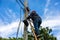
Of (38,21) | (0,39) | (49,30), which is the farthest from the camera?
(0,39)

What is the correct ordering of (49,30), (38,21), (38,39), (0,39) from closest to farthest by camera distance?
(38,39), (38,21), (49,30), (0,39)

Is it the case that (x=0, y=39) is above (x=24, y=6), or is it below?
above

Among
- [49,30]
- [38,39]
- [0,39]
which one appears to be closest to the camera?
[38,39]

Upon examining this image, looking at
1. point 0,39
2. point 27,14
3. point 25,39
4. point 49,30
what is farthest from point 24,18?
point 0,39

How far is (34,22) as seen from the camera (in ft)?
39.8

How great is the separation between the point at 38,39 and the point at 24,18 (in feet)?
4.67

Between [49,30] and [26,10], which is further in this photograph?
[49,30]

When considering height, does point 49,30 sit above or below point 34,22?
above

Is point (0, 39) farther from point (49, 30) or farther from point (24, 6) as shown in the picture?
point (24, 6)

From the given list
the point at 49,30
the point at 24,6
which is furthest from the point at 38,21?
the point at 49,30

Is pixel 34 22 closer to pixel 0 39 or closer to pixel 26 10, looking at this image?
pixel 26 10

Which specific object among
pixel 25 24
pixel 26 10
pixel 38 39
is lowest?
pixel 38 39

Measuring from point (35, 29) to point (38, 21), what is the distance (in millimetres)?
685

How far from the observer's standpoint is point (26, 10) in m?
12.0
